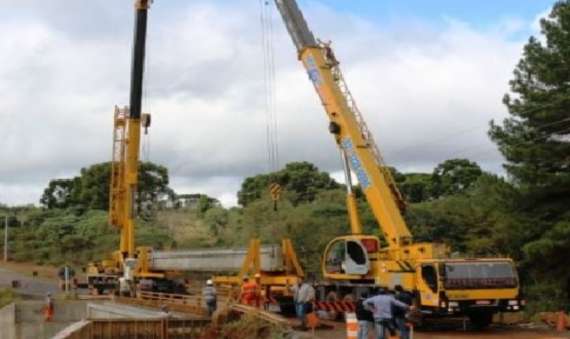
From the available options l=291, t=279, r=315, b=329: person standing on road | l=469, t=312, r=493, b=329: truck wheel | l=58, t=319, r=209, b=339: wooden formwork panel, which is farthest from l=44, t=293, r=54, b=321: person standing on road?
l=469, t=312, r=493, b=329: truck wheel

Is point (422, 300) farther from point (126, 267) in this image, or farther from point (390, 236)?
point (126, 267)

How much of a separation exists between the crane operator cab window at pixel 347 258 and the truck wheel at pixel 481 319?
3606 mm

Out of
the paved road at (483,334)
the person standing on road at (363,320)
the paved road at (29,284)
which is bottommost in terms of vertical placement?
the paved road at (483,334)

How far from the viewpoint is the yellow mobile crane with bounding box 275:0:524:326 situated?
23.7 m

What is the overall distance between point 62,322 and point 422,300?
23.1 meters

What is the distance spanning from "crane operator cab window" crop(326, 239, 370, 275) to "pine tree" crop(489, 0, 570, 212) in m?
8.99

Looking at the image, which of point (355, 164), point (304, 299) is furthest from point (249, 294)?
point (355, 164)

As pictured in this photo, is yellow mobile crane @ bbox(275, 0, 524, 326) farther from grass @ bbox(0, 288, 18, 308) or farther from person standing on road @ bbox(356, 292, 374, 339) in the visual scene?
grass @ bbox(0, 288, 18, 308)

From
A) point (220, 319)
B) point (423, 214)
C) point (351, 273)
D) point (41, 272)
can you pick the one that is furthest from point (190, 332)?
point (41, 272)

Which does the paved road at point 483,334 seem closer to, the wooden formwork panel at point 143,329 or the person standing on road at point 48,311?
the wooden formwork panel at point 143,329

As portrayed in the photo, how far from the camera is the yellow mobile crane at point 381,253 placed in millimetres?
23688

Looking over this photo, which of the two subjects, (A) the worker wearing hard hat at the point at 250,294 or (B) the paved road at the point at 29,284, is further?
(B) the paved road at the point at 29,284

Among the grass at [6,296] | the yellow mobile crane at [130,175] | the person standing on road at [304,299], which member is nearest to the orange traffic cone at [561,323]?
the person standing on road at [304,299]

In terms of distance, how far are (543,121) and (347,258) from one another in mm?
11102
